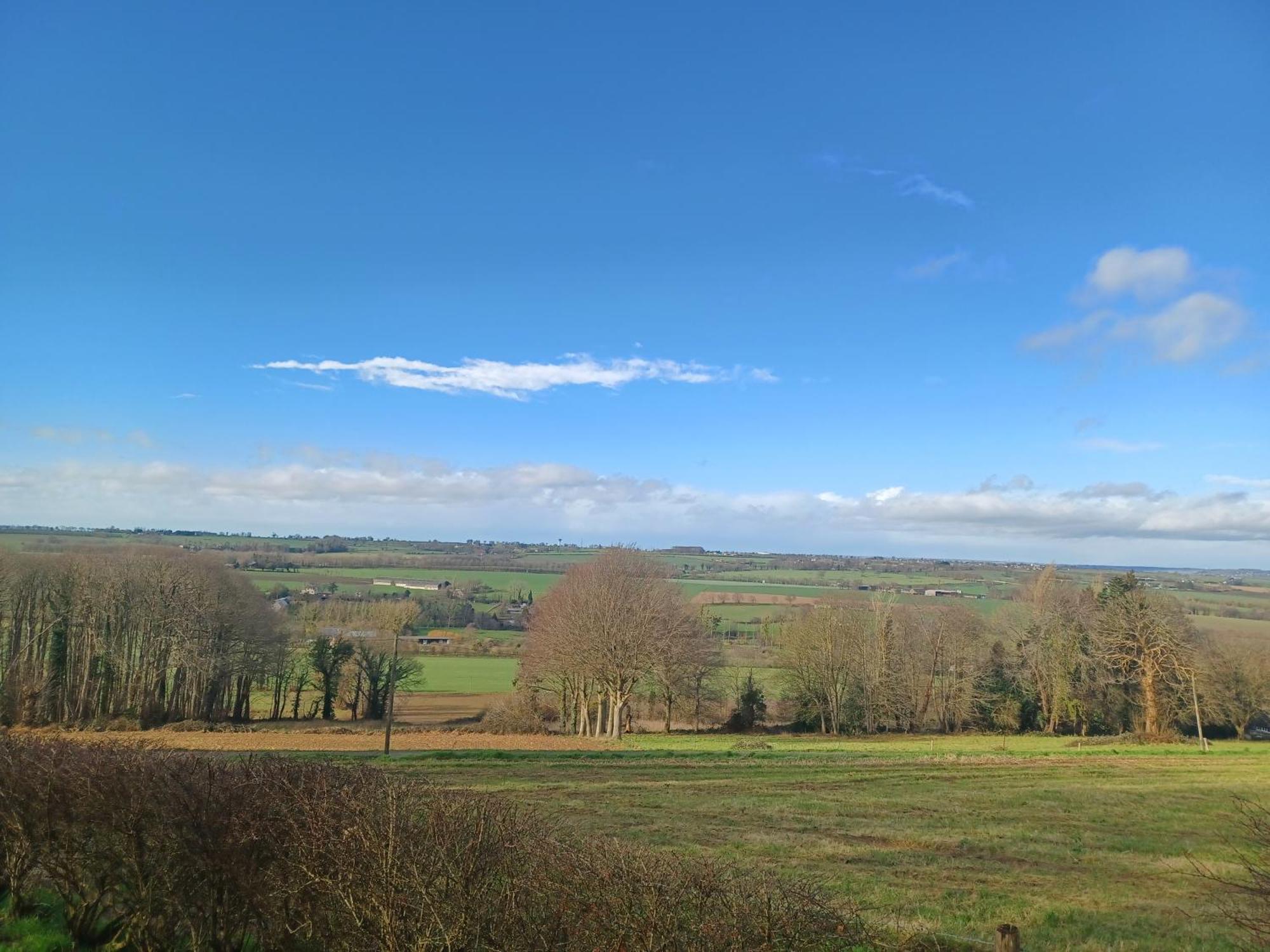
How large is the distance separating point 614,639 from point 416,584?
82111 millimetres

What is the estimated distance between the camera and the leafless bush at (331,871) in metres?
4.84

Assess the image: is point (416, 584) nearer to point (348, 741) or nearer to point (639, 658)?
point (348, 741)

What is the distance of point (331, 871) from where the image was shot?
6160mm

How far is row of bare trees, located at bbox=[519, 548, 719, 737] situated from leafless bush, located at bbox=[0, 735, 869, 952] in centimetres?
3404

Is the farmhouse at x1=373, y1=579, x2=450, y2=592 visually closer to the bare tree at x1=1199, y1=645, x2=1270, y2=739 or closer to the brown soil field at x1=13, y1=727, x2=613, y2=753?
the brown soil field at x1=13, y1=727, x2=613, y2=753

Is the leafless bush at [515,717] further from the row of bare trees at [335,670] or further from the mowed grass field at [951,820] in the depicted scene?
the mowed grass field at [951,820]

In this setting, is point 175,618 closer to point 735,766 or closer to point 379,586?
point 735,766

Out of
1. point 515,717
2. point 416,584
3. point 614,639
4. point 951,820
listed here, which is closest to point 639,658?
point 614,639

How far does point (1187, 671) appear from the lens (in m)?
45.0

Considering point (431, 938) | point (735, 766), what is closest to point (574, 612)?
point (735, 766)

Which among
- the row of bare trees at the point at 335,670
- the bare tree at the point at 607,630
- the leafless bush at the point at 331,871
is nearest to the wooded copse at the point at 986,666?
the bare tree at the point at 607,630

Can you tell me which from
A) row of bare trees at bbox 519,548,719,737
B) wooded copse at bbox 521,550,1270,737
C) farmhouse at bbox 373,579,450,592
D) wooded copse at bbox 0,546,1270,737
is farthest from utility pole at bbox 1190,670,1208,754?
farmhouse at bbox 373,579,450,592

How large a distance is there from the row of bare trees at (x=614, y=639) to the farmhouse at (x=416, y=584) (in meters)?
67.1

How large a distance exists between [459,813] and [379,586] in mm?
111320
